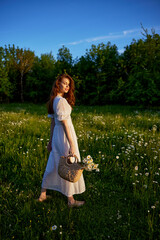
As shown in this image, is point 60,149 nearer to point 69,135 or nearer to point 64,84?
point 69,135

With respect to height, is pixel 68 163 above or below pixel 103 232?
above

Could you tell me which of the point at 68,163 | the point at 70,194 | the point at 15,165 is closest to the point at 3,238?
the point at 70,194

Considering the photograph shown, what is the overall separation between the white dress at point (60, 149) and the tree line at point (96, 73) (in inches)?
12.1

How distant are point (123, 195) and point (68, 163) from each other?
1398 millimetres

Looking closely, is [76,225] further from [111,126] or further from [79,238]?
[111,126]

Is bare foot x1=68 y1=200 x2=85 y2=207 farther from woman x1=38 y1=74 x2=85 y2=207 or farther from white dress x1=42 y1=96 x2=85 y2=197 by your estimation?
white dress x1=42 y1=96 x2=85 y2=197

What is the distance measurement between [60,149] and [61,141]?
15 centimetres

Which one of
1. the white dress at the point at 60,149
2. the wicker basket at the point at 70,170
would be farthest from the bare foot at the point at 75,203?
the wicker basket at the point at 70,170

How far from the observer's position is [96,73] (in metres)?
22.0

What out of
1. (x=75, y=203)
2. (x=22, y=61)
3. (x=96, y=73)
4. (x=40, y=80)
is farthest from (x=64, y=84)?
(x=22, y=61)

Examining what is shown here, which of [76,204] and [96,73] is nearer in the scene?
[76,204]

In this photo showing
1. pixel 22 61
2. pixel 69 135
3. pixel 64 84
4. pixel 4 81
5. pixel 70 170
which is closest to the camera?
pixel 70 170

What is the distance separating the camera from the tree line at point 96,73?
11.4 metres

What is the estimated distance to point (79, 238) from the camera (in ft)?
6.84
